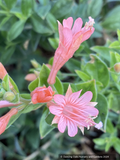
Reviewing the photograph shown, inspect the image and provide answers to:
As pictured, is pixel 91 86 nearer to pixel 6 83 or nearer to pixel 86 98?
pixel 86 98

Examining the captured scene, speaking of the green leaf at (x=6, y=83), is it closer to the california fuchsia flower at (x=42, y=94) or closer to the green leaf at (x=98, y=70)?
the california fuchsia flower at (x=42, y=94)

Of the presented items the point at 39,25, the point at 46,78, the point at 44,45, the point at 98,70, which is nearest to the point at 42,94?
the point at 46,78

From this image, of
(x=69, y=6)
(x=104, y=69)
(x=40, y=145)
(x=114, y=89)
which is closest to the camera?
(x=104, y=69)

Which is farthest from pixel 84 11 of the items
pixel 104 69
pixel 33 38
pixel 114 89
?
pixel 114 89

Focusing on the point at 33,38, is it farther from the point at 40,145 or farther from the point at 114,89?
the point at 40,145

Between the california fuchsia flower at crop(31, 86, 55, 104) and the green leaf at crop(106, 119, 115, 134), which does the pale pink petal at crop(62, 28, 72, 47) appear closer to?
the california fuchsia flower at crop(31, 86, 55, 104)
